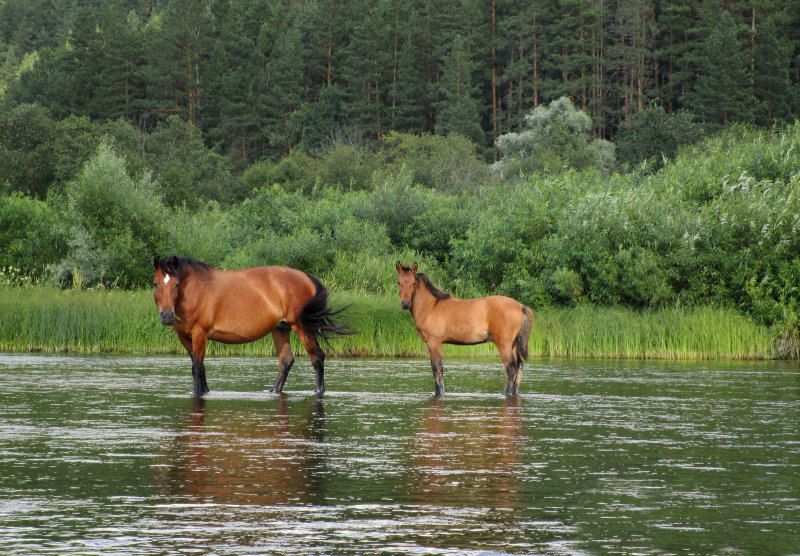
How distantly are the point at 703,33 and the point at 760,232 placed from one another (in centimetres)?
8580

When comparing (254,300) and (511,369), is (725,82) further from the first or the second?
(254,300)

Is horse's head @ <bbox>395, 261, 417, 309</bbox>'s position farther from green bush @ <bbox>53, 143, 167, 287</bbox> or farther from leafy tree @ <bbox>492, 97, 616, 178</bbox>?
leafy tree @ <bbox>492, 97, 616, 178</bbox>

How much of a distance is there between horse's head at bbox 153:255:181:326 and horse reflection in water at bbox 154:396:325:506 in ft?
A: 7.77

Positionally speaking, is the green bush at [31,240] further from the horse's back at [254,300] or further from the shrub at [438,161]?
the shrub at [438,161]

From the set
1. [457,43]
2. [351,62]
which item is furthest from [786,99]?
[351,62]

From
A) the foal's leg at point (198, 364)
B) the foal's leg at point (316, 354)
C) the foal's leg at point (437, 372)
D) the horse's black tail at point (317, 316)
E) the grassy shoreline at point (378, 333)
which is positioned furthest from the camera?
the grassy shoreline at point (378, 333)

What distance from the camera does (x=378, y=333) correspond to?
104ft

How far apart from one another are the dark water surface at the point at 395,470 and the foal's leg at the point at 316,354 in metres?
0.32

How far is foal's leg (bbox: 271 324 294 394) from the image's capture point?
19.2 meters

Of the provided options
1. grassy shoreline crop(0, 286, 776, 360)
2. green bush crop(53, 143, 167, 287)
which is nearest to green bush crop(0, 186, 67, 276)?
green bush crop(53, 143, 167, 287)

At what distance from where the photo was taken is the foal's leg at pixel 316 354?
18.9 meters

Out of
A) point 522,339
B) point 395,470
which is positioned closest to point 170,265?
point 522,339

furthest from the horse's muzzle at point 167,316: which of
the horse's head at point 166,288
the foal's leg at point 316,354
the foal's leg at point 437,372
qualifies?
the foal's leg at point 437,372

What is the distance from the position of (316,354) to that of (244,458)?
767cm
